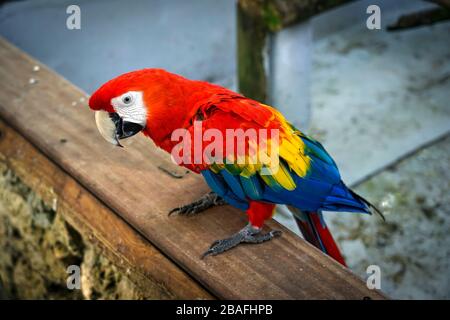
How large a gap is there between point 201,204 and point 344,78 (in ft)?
6.84

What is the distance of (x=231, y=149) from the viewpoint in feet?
3.47

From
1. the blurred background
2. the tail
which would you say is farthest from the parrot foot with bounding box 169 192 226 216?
the blurred background

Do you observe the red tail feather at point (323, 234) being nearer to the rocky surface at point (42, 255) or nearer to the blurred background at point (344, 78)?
the rocky surface at point (42, 255)

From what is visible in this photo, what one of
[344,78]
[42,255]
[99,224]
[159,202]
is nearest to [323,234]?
[159,202]

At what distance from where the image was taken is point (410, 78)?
298 cm

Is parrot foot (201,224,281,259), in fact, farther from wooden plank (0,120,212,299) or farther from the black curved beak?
the black curved beak

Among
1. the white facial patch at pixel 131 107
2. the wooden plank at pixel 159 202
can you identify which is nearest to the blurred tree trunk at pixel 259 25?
the wooden plank at pixel 159 202

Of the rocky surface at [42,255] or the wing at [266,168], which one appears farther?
the rocky surface at [42,255]

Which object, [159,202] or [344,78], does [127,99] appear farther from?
[344,78]

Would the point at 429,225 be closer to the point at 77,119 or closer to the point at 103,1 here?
the point at 77,119

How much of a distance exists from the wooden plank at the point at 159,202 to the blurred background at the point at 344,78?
0.95 meters

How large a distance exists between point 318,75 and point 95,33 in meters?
1.23

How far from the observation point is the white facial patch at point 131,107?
1028mm

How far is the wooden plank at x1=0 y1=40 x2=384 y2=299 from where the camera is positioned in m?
0.96
